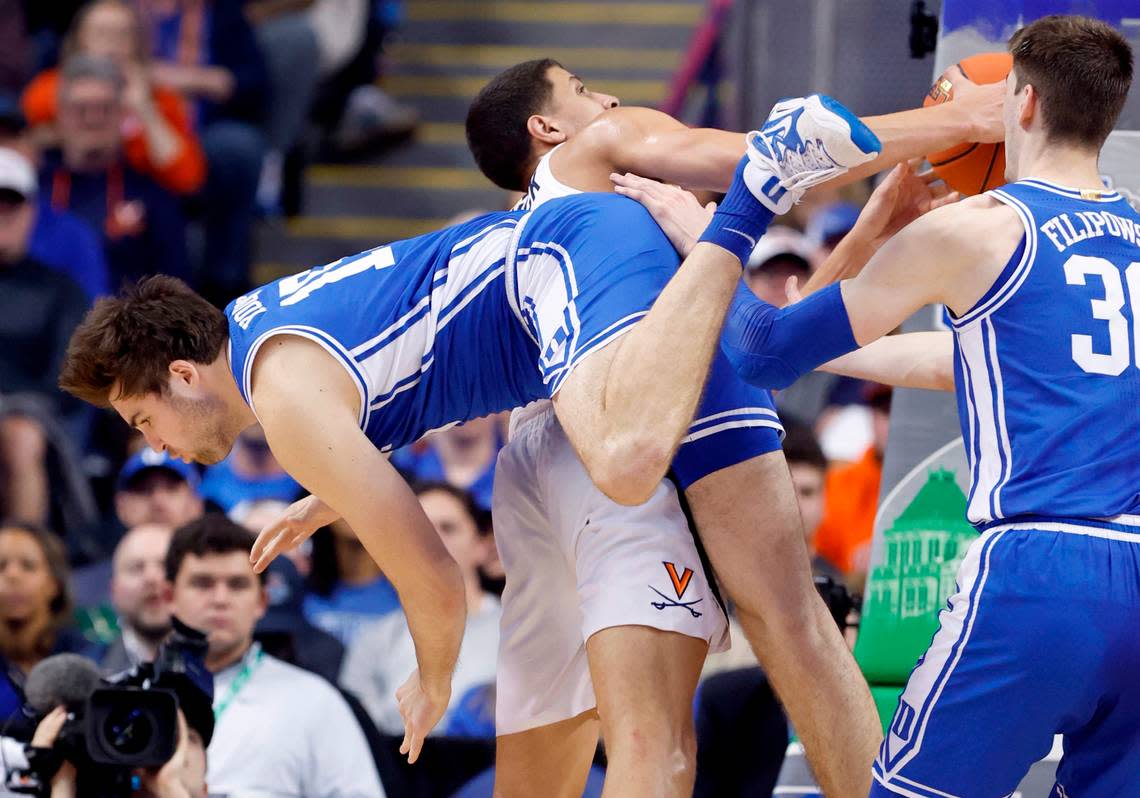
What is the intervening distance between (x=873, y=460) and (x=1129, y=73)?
409 centimetres

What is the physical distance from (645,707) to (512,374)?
0.92 m

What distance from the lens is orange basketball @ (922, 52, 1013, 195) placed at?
13.5 feet

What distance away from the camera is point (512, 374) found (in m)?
4.27

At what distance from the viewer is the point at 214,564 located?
611 cm

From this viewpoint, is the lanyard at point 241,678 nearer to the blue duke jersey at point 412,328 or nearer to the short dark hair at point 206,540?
the short dark hair at point 206,540

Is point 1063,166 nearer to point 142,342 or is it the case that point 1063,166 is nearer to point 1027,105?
point 1027,105

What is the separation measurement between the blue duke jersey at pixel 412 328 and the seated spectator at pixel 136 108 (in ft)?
18.7

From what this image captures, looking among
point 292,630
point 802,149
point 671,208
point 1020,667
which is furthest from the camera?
point 292,630

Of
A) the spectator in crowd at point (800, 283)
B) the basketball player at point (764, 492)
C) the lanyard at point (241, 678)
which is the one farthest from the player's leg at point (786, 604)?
the spectator in crowd at point (800, 283)

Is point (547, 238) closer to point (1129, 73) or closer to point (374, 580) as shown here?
point (1129, 73)

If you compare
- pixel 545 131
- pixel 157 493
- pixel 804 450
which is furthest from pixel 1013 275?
pixel 157 493

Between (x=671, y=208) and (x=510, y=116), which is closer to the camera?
(x=671, y=208)

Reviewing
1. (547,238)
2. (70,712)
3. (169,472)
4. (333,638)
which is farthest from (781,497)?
(169,472)

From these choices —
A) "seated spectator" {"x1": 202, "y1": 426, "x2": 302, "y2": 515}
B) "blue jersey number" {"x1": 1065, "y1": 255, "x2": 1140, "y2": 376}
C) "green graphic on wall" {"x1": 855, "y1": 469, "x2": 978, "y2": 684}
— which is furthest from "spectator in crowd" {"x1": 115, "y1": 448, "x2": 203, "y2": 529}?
"blue jersey number" {"x1": 1065, "y1": 255, "x2": 1140, "y2": 376}
